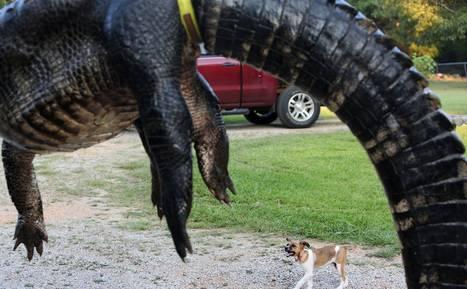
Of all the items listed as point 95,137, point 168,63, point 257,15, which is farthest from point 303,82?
point 95,137

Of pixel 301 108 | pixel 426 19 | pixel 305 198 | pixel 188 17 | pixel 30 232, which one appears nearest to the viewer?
pixel 188 17

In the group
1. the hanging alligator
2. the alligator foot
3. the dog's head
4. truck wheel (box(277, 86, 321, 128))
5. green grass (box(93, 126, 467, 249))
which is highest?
the hanging alligator

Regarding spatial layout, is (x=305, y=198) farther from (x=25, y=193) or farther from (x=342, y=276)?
(x=25, y=193)

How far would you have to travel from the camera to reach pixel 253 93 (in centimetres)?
1313

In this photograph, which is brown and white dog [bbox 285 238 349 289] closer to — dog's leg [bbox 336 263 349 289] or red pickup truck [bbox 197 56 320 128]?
dog's leg [bbox 336 263 349 289]

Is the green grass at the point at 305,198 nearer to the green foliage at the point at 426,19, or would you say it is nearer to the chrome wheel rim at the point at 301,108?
the chrome wheel rim at the point at 301,108

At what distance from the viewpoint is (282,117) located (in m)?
13.3

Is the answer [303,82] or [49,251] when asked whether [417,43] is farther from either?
[303,82]

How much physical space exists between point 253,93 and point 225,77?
606 millimetres

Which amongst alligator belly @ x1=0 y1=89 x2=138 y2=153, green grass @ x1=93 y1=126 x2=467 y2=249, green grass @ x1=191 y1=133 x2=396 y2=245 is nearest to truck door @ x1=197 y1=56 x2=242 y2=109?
green grass @ x1=93 y1=126 x2=467 y2=249

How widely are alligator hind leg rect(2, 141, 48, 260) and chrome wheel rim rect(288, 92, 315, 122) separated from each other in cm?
934

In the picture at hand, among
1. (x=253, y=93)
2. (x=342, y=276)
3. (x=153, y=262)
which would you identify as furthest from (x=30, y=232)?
(x=253, y=93)

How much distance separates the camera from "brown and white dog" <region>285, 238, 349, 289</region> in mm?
4301

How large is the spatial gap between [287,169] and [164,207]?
603cm
